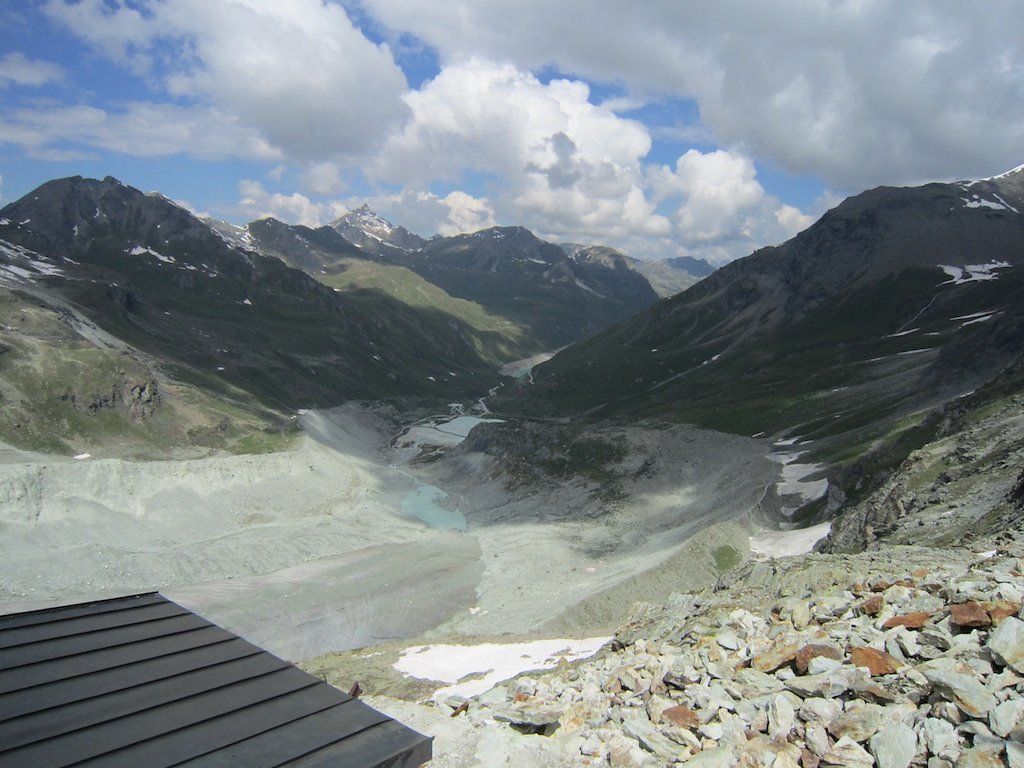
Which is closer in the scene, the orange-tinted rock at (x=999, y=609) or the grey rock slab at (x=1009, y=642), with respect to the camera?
the grey rock slab at (x=1009, y=642)

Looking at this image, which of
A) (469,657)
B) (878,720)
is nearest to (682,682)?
(878,720)

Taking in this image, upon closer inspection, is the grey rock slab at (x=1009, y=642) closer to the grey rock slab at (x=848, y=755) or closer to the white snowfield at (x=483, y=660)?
the grey rock slab at (x=848, y=755)

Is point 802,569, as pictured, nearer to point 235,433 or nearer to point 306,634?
point 306,634

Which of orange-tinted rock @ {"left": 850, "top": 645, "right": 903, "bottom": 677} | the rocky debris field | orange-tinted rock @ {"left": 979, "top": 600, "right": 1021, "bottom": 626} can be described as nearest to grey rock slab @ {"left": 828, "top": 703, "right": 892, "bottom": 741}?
the rocky debris field

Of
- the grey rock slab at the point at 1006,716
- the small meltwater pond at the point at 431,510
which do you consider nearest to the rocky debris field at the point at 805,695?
the grey rock slab at the point at 1006,716

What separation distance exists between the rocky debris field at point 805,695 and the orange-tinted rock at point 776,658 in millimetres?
36

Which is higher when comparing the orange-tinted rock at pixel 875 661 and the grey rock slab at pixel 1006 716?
the grey rock slab at pixel 1006 716

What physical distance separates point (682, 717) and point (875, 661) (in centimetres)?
472

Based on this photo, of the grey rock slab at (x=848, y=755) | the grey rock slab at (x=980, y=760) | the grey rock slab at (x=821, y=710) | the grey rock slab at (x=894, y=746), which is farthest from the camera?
the grey rock slab at (x=821, y=710)

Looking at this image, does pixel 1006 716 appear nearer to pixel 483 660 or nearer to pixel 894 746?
pixel 894 746

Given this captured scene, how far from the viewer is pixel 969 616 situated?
15562mm

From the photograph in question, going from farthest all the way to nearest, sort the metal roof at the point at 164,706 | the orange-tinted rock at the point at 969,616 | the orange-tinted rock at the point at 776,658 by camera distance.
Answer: the orange-tinted rock at the point at 776,658
the orange-tinted rock at the point at 969,616
the metal roof at the point at 164,706

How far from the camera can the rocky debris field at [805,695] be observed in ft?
41.9

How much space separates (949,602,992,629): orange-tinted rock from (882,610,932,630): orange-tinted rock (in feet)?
2.45
